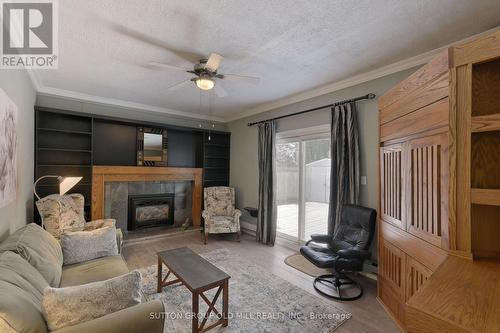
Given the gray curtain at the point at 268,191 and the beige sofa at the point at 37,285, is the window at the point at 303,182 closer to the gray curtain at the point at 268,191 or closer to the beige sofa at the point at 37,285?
the gray curtain at the point at 268,191

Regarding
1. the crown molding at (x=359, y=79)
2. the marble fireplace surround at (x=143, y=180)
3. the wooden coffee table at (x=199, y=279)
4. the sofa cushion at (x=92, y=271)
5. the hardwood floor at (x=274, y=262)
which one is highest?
the crown molding at (x=359, y=79)

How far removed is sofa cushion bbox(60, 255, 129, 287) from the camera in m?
1.99

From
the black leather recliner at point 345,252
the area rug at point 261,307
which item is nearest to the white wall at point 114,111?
the area rug at point 261,307

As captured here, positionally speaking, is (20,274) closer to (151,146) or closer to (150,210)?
(150,210)

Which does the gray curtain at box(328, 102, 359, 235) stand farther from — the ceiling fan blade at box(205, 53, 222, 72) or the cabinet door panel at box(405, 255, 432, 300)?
the ceiling fan blade at box(205, 53, 222, 72)

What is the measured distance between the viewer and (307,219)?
4078 millimetres

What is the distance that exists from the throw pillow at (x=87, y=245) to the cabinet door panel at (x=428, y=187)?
3022mm

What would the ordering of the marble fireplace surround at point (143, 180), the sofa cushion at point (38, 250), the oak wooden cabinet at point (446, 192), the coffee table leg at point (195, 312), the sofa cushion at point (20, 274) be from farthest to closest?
1. the marble fireplace surround at point (143, 180)
2. the coffee table leg at point (195, 312)
3. the sofa cushion at point (38, 250)
4. the sofa cushion at point (20, 274)
5. the oak wooden cabinet at point (446, 192)

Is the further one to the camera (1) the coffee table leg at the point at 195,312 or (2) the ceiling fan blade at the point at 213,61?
(2) the ceiling fan blade at the point at 213,61

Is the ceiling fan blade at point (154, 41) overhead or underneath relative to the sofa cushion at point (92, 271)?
overhead

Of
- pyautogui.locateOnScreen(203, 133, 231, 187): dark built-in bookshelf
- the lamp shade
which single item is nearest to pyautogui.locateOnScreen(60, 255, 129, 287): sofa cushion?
the lamp shade

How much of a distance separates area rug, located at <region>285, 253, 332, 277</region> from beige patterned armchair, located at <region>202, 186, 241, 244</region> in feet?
4.06

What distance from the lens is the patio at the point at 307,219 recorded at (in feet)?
12.5

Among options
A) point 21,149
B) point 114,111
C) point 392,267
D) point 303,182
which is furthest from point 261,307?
point 114,111
